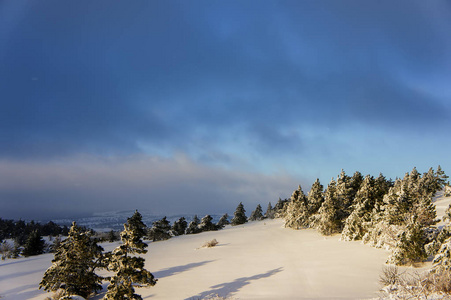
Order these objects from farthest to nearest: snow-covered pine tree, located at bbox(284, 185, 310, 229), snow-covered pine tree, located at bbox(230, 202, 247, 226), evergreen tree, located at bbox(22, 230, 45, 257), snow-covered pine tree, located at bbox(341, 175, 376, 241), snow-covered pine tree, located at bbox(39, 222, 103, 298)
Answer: snow-covered pine tree, located at bbox(230, 202, 247, 226) < evergreen tree, located at bbox(22, 230, 45, 257) < snow-covered pine tree, located at bbox(284, 185, 310, 229) < snow-covered pine tree, located at bbox(341, 175, 376, 241) < snow-covered pine tree, located at bbox(39, 222, 103, 298)

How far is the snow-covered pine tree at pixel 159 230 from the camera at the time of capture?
4141 centimetres

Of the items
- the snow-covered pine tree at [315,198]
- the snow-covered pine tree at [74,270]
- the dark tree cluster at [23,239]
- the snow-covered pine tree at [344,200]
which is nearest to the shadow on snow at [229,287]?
the snow-covered pine tree at [74,270]

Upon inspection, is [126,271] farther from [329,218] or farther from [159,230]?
[159,230]

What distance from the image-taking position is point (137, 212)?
34.8 meters

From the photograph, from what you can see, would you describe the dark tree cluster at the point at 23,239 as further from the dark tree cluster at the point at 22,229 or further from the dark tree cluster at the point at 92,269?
the dark tree cluster at the point at 92,269

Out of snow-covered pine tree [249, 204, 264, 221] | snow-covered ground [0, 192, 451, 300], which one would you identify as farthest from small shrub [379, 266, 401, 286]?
snow-covered pine tree [249, 204, 264, 221]

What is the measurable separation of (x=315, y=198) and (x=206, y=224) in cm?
2694

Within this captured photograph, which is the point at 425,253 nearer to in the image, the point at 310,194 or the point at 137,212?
the point at 310,194

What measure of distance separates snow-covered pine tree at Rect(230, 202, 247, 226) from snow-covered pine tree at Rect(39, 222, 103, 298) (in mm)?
47600

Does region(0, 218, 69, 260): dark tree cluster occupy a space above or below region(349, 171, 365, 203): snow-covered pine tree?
below

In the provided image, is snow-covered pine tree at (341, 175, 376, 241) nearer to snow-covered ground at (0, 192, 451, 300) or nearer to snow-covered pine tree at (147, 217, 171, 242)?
snow-covered ground at (0, 192, 451, 300)

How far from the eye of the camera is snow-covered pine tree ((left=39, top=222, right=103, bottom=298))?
46.1 ft

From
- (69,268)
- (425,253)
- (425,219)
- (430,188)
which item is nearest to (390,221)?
(425,219)

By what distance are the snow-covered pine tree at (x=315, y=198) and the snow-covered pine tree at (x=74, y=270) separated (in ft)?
90.7
